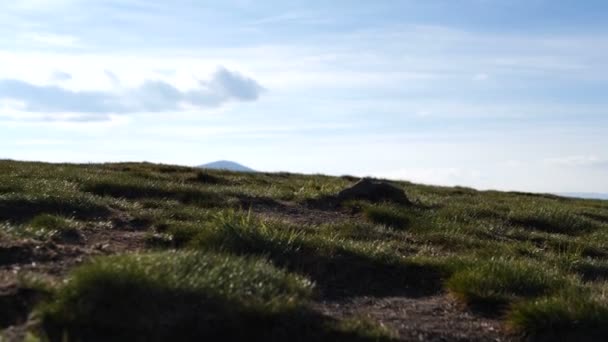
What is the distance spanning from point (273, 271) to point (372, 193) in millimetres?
8884

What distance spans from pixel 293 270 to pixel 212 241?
1.05 meters

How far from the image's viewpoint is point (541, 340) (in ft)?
25.1

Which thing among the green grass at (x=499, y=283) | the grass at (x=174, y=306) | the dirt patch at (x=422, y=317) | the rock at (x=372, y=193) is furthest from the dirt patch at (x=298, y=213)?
the grass at (x=174, y=306)

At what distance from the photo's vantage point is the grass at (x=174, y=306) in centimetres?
646

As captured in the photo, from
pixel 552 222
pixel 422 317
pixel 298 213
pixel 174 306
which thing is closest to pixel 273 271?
pixel 174 306

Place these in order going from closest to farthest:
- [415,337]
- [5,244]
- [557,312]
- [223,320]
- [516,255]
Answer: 1. [223,320]
2. [415,337]
3. [557,312]
4. [5,244]
5. [516,255]

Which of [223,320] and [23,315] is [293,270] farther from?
[23,315]

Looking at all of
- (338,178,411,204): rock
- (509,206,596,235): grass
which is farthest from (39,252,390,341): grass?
(509,206,596,235): grass

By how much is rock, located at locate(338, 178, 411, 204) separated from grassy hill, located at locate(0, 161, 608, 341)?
703 mm

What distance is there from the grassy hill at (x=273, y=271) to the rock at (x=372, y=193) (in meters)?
0.70

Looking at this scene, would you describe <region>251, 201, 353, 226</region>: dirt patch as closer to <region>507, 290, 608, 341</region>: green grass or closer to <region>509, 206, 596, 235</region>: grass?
<region>509, 206, 596, 235</region>: grass

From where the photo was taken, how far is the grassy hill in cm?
669

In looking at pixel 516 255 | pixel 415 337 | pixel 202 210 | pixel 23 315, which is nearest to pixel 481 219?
pixel 516 255

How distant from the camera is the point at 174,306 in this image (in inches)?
264
